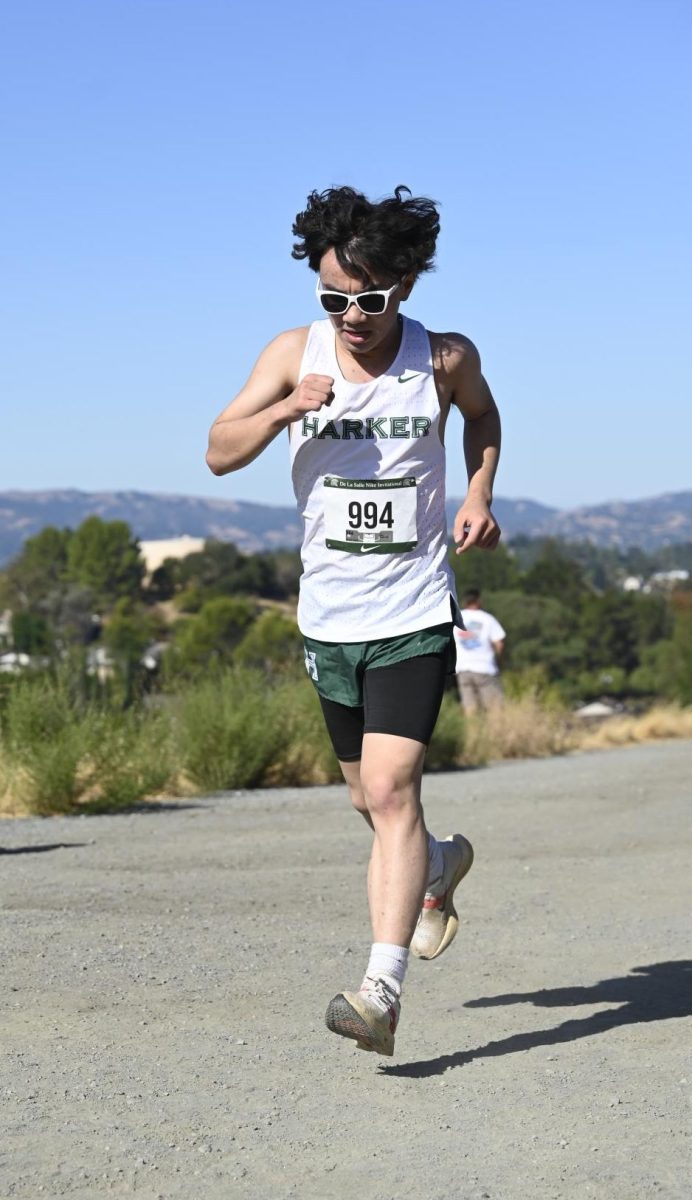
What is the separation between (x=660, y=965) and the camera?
6.52 meters

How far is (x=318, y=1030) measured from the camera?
5273 mm

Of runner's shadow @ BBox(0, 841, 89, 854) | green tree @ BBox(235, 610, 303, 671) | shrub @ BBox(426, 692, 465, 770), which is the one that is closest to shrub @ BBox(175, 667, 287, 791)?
green tree @ BBox(235, 610, 303, 671)

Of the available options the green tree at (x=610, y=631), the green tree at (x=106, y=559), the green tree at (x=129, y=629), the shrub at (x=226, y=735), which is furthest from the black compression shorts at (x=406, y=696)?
the green tree at (x=106, y=559)

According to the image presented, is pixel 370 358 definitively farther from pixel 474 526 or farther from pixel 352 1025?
pixel 352 1025

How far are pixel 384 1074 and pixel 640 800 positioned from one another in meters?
7.92

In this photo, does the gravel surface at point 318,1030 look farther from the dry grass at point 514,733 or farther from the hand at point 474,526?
the dry grass at point 514,733

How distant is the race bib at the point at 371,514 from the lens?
499 centimetres

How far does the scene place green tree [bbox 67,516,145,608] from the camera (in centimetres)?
14988

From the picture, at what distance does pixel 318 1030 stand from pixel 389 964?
545mm

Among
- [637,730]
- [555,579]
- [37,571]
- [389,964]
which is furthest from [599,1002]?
[37,571]

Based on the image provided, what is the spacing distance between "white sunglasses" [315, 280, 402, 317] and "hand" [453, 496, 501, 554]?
612 mm

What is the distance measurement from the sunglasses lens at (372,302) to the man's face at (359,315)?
1cm

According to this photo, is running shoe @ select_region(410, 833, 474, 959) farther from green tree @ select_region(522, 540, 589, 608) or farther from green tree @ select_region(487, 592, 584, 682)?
green tree @ select_region(522, 540, 589, 608)

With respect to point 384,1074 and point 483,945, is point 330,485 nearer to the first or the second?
point 384,1074
